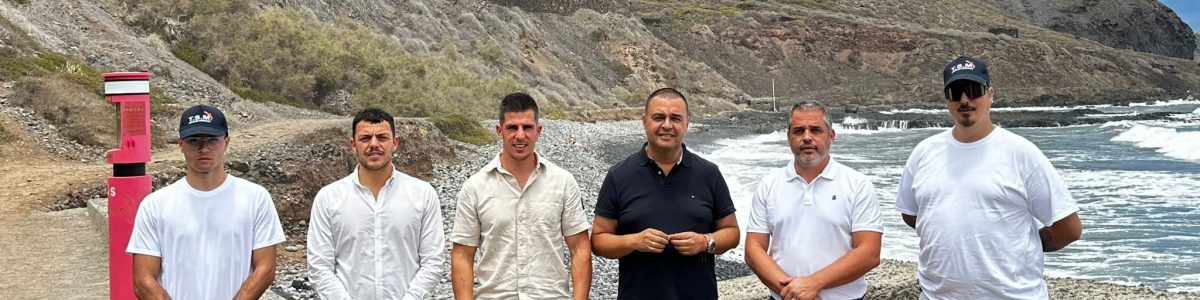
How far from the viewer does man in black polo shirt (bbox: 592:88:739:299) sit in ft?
14.3

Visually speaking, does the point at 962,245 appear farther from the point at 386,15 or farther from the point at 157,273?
the point at 386,15

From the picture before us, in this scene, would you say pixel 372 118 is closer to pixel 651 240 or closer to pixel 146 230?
pixel 146 230

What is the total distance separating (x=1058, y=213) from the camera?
3.97 m

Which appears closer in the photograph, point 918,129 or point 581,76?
point 918,129

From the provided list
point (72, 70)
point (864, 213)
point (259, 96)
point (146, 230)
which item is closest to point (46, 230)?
point (146, 230)

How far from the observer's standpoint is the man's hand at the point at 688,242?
4270 mm

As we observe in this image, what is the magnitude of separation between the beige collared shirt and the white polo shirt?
2.85ft

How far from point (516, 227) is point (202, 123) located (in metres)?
1.33

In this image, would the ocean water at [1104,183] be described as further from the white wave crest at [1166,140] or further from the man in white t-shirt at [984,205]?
the man in white t-shirt at [984,205]

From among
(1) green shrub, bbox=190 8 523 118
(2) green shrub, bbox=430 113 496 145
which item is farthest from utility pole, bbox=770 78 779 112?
(2) green shrub, bbox=430 113 496 145

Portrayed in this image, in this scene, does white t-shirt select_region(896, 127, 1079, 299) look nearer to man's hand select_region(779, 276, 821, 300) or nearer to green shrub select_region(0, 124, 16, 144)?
man's hand select_region(779, 276, 821, 300)

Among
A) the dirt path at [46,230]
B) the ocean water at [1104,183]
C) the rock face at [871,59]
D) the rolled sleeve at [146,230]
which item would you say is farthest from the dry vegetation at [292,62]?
the rock face at [871,59]

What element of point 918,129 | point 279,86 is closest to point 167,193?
point 279,86

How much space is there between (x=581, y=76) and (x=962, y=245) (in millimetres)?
64292
